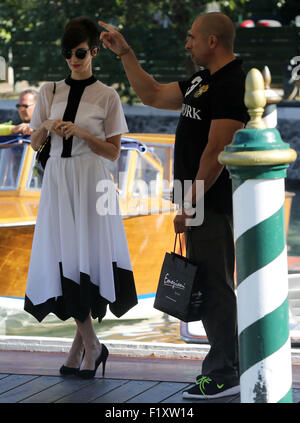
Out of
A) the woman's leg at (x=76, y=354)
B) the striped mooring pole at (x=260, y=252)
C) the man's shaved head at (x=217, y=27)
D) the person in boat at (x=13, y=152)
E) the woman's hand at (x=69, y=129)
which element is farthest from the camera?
the person in boat at (x=13, y=152)

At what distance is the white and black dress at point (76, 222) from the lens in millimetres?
3396

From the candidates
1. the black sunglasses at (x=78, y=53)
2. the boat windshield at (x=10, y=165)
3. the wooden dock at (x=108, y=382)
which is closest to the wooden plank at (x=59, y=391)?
the wooden dock at (x=108, y=382)

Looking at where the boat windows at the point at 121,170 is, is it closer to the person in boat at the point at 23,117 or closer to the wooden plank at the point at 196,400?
the person in boat at the point at 23,117

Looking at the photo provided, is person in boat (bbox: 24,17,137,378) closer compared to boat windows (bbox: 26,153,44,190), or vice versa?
person in boat (bbox: 24,17,137,378)

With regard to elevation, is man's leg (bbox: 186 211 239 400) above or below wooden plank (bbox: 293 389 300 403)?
above

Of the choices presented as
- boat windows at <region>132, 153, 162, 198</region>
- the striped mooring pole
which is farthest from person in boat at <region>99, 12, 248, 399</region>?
boat windows at <region>132, 153, 162, 198</region>

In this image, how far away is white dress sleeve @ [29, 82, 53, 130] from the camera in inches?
137

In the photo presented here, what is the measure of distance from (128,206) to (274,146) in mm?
4633

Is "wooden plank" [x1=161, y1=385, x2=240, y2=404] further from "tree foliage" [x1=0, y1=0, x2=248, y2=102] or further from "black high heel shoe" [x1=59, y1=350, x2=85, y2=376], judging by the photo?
"tree foliage" [x1=0, y1=0, x2=248, y2=102]

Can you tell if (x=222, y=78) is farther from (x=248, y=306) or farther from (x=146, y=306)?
(x=146, y=306)

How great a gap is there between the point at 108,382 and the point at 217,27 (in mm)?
1351

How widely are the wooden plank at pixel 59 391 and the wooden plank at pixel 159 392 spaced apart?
27 centimetres

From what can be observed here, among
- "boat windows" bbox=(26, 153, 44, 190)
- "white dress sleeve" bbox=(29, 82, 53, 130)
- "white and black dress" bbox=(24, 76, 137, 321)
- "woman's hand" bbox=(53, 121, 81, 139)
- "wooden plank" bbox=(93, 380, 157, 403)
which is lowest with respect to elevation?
"wooden plank" bbox=(93, 380, 157, 403)

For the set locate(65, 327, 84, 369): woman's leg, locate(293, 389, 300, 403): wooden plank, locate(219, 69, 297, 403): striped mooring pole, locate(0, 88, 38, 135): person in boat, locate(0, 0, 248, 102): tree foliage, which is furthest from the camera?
locate(0, 0, 248, 102): tree foliage
